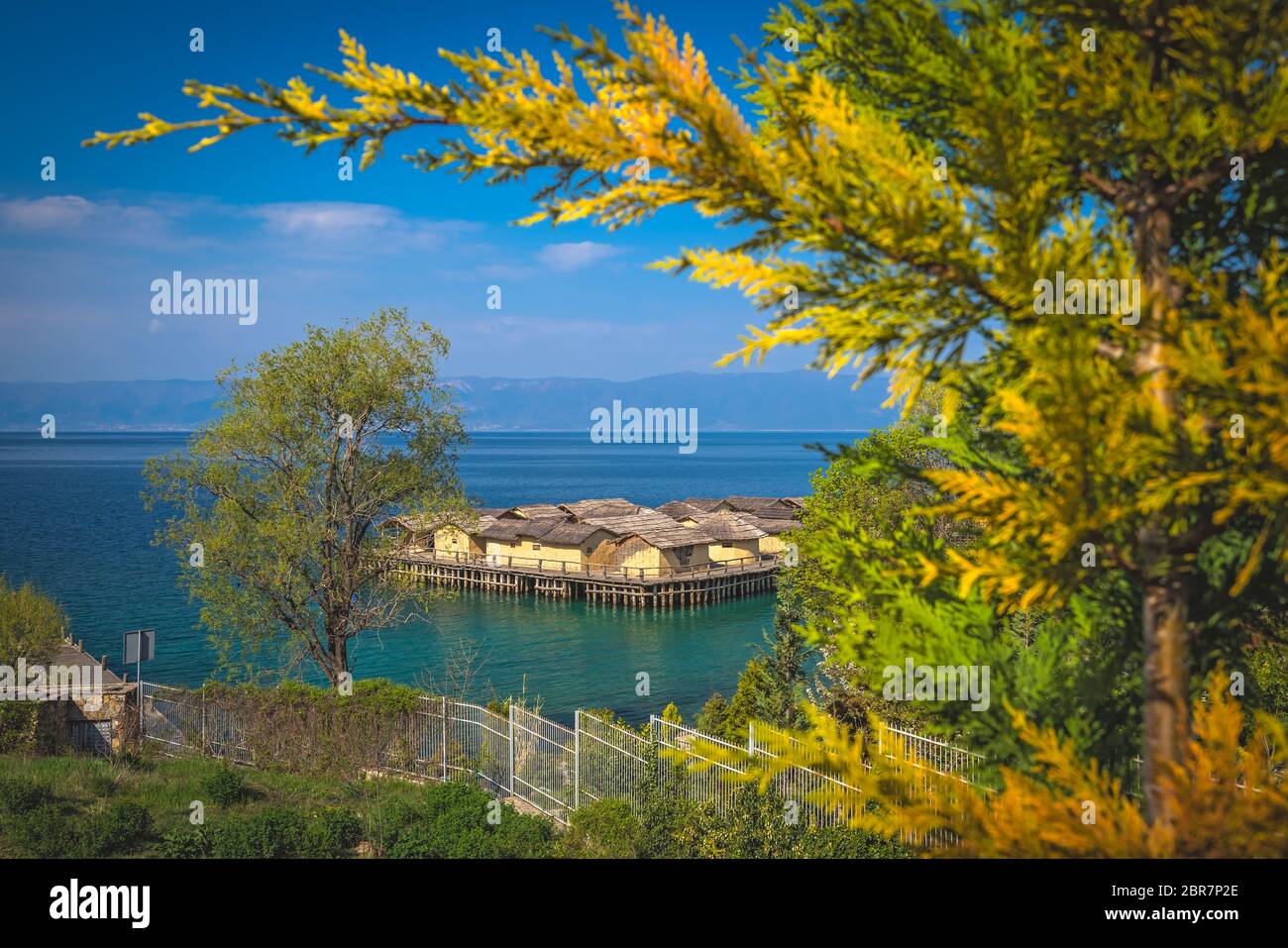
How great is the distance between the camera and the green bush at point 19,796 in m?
14.5

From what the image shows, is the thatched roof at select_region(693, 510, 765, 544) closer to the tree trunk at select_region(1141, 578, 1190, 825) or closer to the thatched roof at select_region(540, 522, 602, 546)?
the thatched roof at select_region(540, 522, 602, 546)

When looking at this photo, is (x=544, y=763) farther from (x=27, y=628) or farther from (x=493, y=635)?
(x=493, y=635)

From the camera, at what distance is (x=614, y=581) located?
64.2 m

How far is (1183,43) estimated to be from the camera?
14.1ft

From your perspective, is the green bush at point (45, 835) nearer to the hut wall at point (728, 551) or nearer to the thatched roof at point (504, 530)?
the hut wall at point (728, 551)

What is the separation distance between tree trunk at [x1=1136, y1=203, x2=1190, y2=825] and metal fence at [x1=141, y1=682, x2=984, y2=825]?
833 cm

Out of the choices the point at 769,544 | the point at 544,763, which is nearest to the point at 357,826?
the point at 544,763

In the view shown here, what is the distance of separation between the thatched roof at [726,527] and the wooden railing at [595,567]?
64.3 inches

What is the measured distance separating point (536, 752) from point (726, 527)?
51066 millimetres

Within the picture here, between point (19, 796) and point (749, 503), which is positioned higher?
point (749, 503)

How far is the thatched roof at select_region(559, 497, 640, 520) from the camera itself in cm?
7562

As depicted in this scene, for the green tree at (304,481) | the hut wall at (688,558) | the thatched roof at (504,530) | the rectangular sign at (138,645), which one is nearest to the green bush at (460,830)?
the rectangular sign at (138,645)

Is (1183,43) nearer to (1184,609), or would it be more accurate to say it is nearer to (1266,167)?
A: (1266,167)
